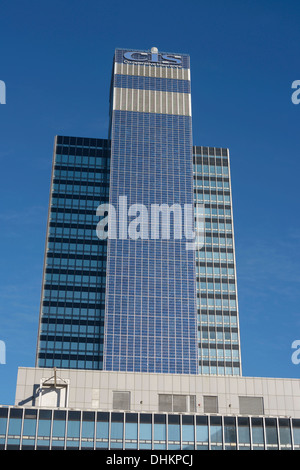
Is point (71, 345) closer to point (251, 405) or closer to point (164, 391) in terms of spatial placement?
point (164, 391)

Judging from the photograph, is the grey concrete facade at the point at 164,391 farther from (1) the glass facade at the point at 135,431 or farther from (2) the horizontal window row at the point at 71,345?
(2) the horizontal window row at the point at 71,345

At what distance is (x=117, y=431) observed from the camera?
10038cm

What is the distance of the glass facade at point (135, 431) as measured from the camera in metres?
98.8

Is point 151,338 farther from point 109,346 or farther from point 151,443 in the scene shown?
point 151,443

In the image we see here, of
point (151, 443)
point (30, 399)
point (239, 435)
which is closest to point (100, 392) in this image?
point (30, 399)

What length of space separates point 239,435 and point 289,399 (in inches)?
776

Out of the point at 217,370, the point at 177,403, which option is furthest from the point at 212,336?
the point at 177,403

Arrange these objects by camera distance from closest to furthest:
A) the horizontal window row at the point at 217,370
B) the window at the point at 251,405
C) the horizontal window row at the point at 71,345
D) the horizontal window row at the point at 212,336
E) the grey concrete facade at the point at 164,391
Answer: the grey concrete facade at the point at 164,391 → the window at the point at 251,405 → the horizontal window row at the point at 217,370 → the horizontal window row at the point at 71,345 → the horizontal window row at the point at 212,336

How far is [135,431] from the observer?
101m

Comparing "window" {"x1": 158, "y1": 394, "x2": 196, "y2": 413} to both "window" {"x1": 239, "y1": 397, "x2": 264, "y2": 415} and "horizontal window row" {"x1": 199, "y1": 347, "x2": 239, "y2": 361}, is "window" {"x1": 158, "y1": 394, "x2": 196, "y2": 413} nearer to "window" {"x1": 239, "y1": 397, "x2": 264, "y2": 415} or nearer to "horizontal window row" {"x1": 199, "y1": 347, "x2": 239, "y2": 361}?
"window" {"x1": 239, "y1": 397, "x2": 264, "y2": 415}

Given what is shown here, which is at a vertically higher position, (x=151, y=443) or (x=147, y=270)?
(x=147, y=270)

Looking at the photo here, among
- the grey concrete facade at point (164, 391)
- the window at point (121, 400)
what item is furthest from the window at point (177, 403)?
the window at point (121, 400)
